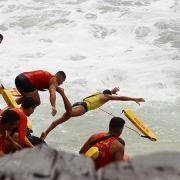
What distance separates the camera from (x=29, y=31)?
15938 millimetres

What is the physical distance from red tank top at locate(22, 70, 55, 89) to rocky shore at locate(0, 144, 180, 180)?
4.27 metres

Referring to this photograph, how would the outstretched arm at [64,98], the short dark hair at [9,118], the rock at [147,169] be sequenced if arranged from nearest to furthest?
the rock at [147,169], the short dark hair at [9,118], the outstretched arm at [64,98]

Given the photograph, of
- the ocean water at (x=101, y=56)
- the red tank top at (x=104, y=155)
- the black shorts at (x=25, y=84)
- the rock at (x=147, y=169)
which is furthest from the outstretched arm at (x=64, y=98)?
the rock at (x=147, y=169)

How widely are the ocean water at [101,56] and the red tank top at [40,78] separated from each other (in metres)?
1.14

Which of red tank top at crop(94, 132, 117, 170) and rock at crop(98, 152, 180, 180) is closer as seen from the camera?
rock at crop(98, 152, 180, 180)

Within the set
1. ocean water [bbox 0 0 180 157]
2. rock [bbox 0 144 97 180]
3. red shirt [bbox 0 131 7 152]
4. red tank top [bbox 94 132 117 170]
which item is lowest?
ocean water [bbox 0 0 180 157]

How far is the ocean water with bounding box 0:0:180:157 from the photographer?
750cm

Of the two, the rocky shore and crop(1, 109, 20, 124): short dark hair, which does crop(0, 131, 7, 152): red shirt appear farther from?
the rocky shore

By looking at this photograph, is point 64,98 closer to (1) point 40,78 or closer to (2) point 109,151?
(1) point 40,78

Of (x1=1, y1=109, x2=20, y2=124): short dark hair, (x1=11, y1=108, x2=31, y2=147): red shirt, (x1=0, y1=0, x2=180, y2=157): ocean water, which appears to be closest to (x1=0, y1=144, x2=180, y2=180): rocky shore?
(x1=1, y1=109, x2=20, y2=124): short dark hair

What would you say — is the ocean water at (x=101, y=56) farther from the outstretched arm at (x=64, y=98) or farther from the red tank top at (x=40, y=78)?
the red tank top at (x=40, y=78)

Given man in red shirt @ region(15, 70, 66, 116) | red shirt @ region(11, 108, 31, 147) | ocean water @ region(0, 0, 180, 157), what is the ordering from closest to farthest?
red shirt @ region(11, 108, 31, 147), man in red shirt @ region(15, 70, 66, 116), ocean water @ region(0, 0, 180, 157)

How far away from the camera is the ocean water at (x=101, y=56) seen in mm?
7502

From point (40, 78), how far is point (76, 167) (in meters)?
4.47
